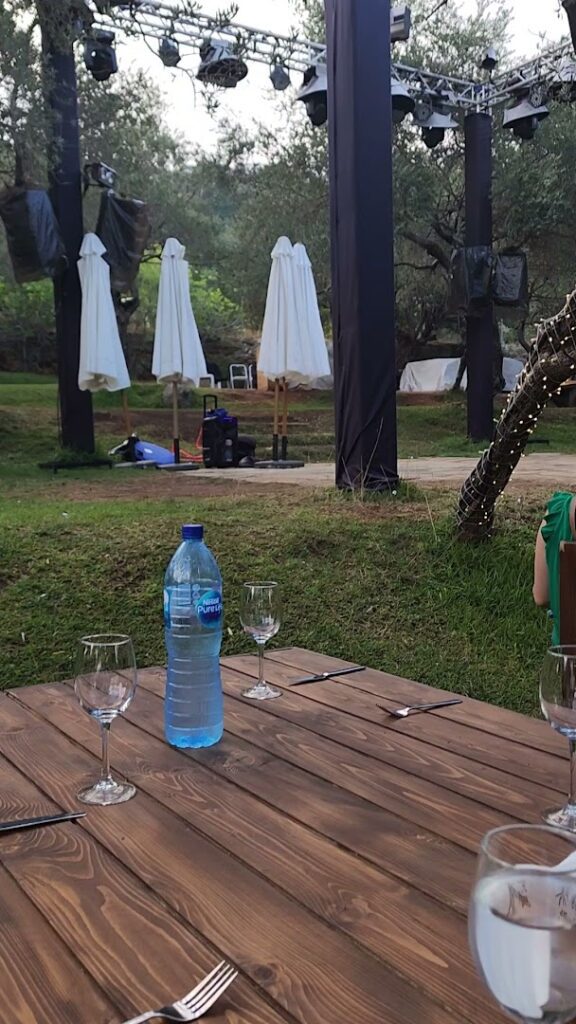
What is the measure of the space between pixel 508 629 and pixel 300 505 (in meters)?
1.67

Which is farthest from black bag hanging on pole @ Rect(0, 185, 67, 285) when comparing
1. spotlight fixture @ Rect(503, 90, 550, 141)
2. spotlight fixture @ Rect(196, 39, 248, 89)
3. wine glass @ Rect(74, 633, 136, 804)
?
wine glass @ Rect(74, 633, 136, 804)

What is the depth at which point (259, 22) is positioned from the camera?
341 inches

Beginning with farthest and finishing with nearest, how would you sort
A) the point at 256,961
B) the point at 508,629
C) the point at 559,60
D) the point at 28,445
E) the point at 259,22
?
1. the point at 28,445
2. the point at 559,60
3. the point at 259,22
4. the point at 508,629
5. the point at 256,961

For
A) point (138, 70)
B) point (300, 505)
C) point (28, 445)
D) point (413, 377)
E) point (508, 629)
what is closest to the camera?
point (508, 629)

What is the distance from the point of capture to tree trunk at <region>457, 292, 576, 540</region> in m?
3.43

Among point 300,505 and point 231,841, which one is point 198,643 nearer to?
point 231,841

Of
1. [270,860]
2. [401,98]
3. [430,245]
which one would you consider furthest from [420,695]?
[430,245]

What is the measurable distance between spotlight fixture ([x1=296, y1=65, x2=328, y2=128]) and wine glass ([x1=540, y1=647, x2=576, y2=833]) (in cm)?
819

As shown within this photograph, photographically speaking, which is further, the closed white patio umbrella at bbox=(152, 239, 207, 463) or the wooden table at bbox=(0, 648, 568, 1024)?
the closed white patio umbrella at bbox=(152, 239, 207, 463)

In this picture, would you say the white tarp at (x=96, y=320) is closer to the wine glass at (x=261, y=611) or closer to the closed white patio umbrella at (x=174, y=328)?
the closed white patio umbrella at (x=174, y=328)

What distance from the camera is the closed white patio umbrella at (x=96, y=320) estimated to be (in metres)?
8.24

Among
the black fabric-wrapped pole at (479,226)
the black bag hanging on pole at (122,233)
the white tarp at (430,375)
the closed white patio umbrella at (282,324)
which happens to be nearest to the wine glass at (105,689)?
the closed white patio umbrella at (282,324)

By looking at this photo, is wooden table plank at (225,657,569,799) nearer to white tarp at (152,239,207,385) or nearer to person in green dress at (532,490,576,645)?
person in green dress at (532,490,576,645)

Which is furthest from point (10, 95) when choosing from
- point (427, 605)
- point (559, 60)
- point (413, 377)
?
point (413, 377)
